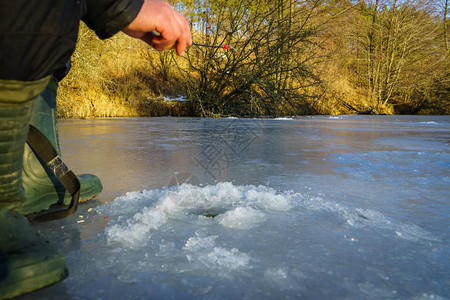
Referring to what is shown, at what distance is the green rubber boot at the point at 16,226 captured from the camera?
636 millimetres

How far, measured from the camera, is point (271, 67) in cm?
693

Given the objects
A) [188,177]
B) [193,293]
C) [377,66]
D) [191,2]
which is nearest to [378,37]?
[377,66]

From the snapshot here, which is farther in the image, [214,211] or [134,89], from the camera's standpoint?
[134,89]

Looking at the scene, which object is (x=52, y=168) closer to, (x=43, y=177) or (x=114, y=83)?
(x=43, y=177)

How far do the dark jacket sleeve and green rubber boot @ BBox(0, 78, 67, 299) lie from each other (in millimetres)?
201

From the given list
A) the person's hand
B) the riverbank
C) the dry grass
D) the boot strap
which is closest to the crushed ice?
the boot strap

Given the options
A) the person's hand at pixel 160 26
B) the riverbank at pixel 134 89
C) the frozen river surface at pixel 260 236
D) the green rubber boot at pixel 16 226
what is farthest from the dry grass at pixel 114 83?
the green rubber boot at pixel 16 226

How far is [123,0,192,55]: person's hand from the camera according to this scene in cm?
86

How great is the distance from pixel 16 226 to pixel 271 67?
6.62 meters

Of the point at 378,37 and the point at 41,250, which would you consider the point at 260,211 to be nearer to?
the point at 41,250

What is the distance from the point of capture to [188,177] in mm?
1679

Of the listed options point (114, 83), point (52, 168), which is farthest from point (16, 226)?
point (114, 83)

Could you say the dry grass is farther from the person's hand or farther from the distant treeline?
the person's hand

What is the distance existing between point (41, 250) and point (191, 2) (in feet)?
29.1
